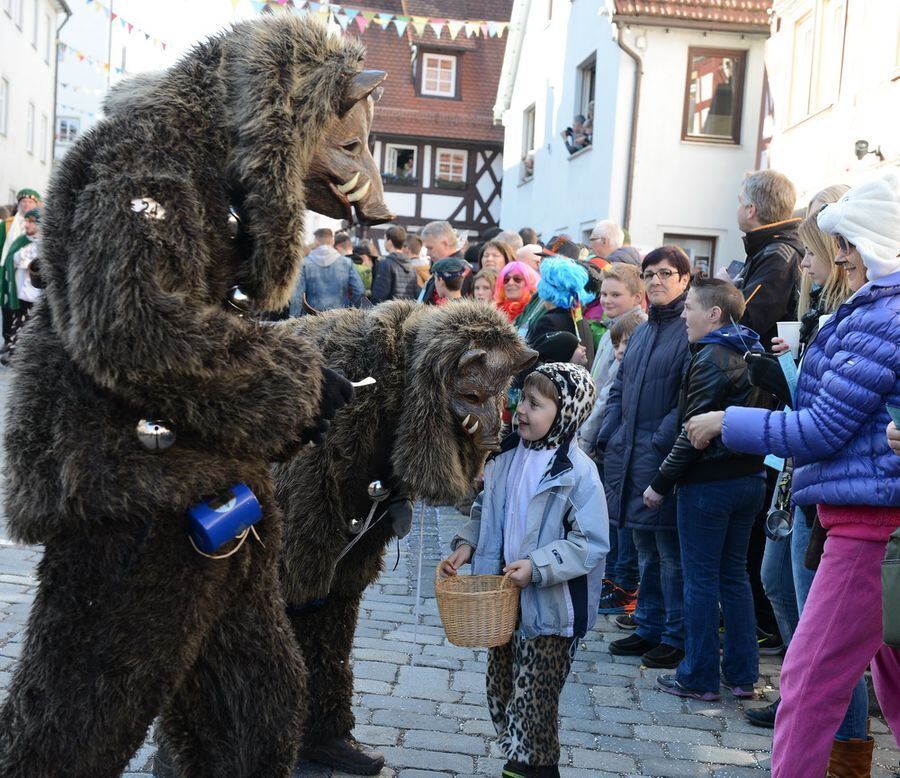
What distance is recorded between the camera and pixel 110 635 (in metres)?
2.66

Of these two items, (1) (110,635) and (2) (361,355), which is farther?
(2) (361,355)

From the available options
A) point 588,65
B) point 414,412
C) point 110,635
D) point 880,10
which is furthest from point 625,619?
point 588,65

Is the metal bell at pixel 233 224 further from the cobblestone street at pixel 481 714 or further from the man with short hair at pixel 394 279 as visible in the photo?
the man with short hair at pixel 394 279

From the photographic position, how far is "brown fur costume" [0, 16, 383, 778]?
257cm

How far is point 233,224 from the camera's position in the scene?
2.77m

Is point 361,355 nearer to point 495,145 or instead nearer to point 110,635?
point 110,635

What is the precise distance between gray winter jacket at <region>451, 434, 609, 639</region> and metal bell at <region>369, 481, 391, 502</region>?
25.9 inches

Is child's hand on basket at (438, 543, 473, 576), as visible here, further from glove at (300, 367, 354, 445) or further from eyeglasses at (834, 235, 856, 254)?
eyeglasses at (834, 235, 856, 254)

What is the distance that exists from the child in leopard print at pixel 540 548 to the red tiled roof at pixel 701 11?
15.5 m

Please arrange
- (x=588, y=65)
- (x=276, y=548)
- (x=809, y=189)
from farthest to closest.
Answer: (x=588, y=65)
(x=809, y=189)
(x=276, y=548)

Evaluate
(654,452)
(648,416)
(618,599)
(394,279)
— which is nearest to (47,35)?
(394,279)

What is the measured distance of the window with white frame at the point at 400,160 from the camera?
35.5m

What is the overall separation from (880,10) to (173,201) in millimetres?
11635

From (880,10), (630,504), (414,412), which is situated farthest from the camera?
(880,10)
